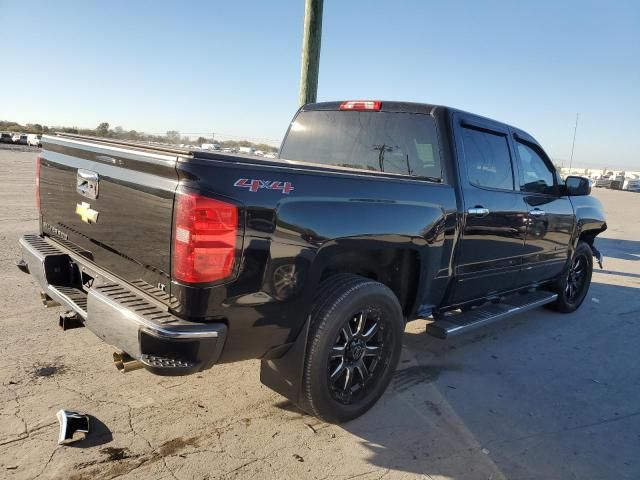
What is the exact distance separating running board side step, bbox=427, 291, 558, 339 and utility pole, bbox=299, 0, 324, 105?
372 cm

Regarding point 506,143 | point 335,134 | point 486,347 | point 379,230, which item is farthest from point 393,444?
point 506,143

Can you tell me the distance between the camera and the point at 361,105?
4246mm

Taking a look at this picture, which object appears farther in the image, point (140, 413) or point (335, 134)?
point (335, 134)

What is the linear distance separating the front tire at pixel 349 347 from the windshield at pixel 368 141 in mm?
1230

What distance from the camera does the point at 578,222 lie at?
18.6ft

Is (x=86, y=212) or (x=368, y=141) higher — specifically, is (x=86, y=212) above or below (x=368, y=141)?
below

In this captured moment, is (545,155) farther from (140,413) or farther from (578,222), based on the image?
(140,413)

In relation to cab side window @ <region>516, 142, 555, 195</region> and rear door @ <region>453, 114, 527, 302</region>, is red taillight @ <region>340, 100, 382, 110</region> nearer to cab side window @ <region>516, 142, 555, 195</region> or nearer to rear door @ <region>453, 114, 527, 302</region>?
rear door @ <region>453, 114, 527, 302</region>

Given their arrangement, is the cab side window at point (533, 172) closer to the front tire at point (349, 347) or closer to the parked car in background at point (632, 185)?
the front tire at point (349, 347)

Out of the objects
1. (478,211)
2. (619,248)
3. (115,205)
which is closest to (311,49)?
(478,211)

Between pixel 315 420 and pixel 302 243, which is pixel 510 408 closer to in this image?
pixel 315 420

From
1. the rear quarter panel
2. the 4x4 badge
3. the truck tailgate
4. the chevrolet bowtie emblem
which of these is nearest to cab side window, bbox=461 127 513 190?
the rear quarter panel

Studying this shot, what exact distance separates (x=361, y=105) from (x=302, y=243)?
80.8 inches

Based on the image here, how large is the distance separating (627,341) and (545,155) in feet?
7.04
